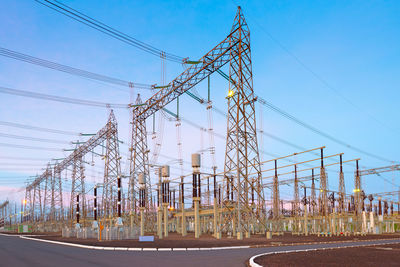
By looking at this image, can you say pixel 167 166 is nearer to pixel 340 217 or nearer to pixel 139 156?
pixel 139 156

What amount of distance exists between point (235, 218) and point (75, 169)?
50.4 metres

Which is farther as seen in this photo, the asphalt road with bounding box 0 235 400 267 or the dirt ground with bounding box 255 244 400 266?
the asphalt road with bounding box 0 235 400 267

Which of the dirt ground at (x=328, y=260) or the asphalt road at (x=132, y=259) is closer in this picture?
the dirt ground at (x=328, y=260)

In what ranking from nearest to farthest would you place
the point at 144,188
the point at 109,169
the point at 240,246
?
the point at 240,246 → the point at 144,188 → the point at 109,169

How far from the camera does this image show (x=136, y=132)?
53.2m

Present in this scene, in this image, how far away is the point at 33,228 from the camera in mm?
110875

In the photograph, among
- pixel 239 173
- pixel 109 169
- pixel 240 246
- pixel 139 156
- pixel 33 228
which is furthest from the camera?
pixel 33 228

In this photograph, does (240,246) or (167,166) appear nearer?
(240,246)

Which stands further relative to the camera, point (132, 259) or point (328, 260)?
point (132, 259)

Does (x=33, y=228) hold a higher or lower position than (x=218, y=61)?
lower

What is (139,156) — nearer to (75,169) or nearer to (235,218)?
(235,218)

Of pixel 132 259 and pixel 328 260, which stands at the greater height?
pixel 328 260

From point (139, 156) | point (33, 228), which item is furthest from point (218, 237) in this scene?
point (33, 228)

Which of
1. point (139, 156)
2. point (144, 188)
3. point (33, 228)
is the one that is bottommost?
point (33, 228)
